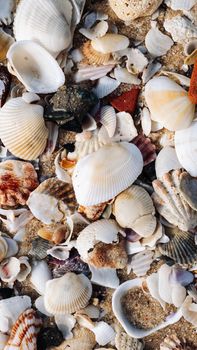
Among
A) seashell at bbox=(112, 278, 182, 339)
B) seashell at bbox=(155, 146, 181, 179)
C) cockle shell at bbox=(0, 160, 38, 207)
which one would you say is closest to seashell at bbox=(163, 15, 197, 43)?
seashell at bbox=(155, 146, 181, 179)

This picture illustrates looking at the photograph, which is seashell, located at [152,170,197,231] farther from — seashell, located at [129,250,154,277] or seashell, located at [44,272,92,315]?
seashell, located at [44,272,92,315]

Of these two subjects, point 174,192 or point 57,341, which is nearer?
point 174,192

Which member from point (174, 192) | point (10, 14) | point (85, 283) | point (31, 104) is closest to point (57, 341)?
point (85, 283)

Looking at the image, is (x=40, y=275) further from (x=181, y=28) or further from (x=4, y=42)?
(x=181, y=28)

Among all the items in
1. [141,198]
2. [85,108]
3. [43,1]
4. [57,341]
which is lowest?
[57,341]

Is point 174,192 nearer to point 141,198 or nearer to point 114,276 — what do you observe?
point 141,198

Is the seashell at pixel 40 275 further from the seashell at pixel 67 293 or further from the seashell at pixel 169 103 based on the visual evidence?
the seashell at pixel 169 103

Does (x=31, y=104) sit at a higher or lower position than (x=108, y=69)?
lower
